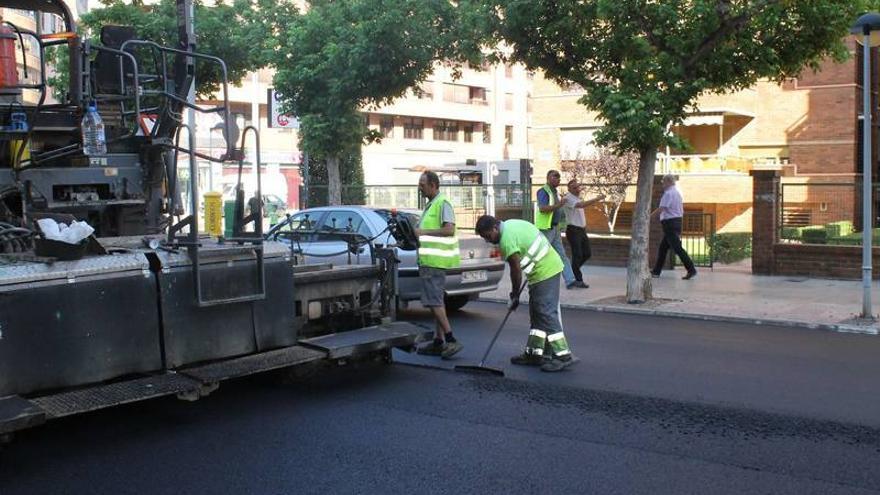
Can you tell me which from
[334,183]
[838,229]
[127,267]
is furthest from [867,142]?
[334,183]

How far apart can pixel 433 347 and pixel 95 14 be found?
11.9 m

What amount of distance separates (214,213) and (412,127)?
55285 millimetres

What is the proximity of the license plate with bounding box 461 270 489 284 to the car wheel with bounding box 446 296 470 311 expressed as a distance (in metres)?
0.50

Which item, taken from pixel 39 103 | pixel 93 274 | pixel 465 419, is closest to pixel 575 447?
pixel 465 419

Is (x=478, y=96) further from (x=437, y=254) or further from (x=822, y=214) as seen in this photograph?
(x=437, y=254)

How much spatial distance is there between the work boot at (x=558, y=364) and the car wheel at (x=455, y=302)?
11.9 ft

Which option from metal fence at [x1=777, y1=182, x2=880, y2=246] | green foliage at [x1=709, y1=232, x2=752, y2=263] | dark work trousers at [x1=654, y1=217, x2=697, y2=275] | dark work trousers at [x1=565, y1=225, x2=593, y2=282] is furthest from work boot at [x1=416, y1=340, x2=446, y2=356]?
green foliage at [x1=709, y1=232, x2=752, y2=263]

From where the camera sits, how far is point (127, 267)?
17.9 ft

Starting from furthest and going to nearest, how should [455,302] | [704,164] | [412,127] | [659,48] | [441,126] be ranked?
[441,126]
[412,127]
[704,164]
[659,48]
[455,302]

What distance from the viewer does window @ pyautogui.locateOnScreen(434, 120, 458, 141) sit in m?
63.9

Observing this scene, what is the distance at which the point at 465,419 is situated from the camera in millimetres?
6117

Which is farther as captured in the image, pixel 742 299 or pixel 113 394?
pixel 742 299

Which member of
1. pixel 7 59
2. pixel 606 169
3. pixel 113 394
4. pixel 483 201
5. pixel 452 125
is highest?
pixel 452 125

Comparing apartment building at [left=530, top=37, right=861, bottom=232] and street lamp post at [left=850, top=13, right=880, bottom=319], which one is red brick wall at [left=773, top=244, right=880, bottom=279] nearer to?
street lamp post at [left=850, top=13, right=880, bottom=319]
